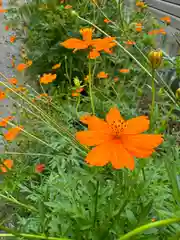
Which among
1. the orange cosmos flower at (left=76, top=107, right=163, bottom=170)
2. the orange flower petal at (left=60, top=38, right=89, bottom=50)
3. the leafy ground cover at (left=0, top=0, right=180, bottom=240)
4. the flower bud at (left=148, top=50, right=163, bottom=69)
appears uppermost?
the flower bud at (left=148, top=50, right=163, bottom=69)

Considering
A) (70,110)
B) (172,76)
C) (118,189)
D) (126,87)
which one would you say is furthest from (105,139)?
(172,76)

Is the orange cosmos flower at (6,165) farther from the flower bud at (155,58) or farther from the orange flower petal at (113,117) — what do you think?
the flower bud at (155,58)

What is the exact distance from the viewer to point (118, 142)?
0.58m

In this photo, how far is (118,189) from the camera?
0.73 metres

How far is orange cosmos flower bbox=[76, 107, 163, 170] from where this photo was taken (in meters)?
0.53

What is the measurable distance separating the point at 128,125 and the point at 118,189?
0.15 meters

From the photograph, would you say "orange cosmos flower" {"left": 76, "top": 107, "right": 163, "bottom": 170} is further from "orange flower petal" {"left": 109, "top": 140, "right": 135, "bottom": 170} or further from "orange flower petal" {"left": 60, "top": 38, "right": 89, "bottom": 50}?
"orange flower petal" {"left": 60, "top": 38, "right": 89, "bottom": 50}

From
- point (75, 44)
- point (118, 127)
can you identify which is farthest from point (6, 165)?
point (118, 127)

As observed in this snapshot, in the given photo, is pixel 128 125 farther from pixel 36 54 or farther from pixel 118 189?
pixel 36 54

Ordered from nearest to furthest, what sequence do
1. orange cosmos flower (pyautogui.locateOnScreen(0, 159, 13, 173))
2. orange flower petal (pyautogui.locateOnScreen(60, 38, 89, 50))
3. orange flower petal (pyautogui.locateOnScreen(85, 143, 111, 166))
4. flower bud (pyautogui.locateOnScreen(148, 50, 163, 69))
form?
1. orange flower petal (pyautogui.locateOnScreen(85, 143, 111, 166))
2. flower bud (pyautogui.locateOnScreen(148, 50, 163, 69))
3. orange flower petal (pyautogui.locateOnScreen(60, 38, 89, 50))
4. orange cosmos flower (pyautogui.locateOnScreen(0, 159, 13, 173))

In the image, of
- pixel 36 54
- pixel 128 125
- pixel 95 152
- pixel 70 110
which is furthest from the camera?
pixel 36 54

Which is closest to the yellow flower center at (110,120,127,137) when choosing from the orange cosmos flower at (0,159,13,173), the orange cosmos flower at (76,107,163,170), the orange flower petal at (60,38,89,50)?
the orange cosmos flower at (76,107,163,170)

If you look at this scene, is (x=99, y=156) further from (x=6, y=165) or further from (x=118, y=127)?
(x=6, y=165)

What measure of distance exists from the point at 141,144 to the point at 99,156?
0.22ft
